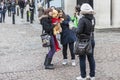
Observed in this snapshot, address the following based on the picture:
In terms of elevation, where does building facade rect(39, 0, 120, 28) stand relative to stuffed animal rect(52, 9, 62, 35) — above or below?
below

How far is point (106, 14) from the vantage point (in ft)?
75.3

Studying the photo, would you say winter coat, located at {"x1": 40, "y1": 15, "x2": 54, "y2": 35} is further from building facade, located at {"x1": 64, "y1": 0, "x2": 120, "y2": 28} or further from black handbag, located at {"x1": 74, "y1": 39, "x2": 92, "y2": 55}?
building facade, located at {"x1": 64, "y1": 0, "x2": 120, "y2": 28}

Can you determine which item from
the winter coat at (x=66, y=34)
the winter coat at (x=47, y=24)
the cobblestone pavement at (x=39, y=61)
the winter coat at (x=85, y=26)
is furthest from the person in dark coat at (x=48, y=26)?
the winter coat at (x=85, y=26)

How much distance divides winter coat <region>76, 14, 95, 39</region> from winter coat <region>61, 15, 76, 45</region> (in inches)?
81.1

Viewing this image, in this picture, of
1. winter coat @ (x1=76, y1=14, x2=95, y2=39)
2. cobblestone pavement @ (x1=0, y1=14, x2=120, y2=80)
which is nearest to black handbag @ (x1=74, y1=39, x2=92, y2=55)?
winter coat @ (x1=76, y1=14, x2=95, y2=39)

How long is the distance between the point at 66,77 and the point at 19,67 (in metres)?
2.08

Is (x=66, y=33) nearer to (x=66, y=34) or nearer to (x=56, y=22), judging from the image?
(x=66, y=34)

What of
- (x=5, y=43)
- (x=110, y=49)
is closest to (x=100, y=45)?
(x=110, y=49)

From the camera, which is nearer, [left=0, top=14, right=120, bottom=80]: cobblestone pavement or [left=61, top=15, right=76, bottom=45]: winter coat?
[left=0, top=14, right=120, bottom=80]: cobblestone pavement

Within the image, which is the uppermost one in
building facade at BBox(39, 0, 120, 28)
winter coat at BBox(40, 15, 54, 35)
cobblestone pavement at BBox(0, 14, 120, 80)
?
winter coat at BBox(40, 15, 54, 35)

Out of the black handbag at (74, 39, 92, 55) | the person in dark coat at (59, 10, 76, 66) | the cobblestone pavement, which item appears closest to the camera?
the black handbag at (74, 39, 92, 55)

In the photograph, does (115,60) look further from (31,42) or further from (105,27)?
(105,27)

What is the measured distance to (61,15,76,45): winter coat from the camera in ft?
37.1

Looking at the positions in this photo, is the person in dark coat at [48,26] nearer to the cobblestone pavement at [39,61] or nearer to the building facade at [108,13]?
the cobblestone pavement at [39,61]
